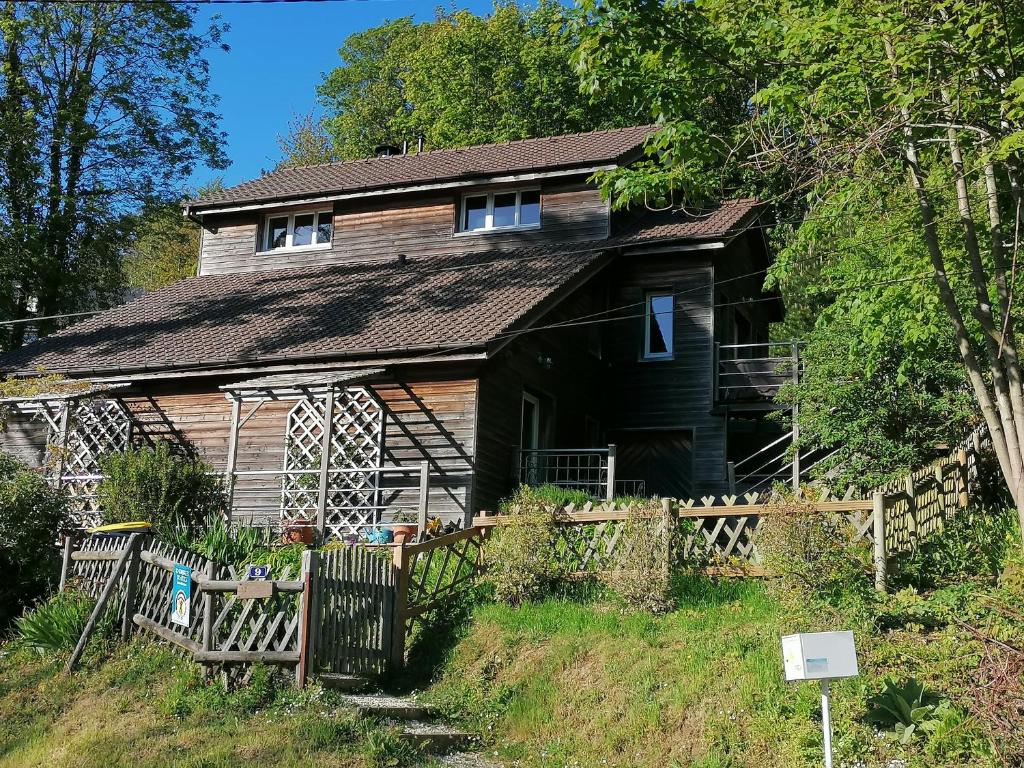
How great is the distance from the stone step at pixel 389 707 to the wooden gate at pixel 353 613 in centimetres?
42

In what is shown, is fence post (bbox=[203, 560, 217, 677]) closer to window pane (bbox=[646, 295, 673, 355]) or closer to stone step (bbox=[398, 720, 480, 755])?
stone step (bbox=[398, 720, 480, 755])

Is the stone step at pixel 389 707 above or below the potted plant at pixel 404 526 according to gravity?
below

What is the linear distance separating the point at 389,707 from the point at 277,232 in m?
18.5

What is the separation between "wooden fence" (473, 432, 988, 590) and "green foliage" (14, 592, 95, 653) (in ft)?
15.6

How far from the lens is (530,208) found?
79.4ft

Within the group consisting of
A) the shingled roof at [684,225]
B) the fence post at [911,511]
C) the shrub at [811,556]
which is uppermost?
the shingled roof at [684,225]

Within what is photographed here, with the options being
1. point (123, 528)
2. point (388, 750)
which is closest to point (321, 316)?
point (123, 528)

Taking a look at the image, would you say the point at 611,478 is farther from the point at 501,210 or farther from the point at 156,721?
the point at 156,721

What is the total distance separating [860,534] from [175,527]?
32.6 ft

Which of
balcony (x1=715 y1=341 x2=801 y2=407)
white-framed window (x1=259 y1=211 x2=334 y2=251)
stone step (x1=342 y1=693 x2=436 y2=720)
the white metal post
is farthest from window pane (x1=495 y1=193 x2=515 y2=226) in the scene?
the white metal post

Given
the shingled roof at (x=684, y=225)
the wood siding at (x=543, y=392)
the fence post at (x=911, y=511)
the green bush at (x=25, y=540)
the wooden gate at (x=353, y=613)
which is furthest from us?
the shingled roof at (x=684, y=225)

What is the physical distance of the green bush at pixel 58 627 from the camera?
1202 centimetres

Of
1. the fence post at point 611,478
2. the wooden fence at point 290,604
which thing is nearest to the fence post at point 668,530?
the wooden fence at point 290,604

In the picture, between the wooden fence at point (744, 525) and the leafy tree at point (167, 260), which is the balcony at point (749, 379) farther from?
the leafy tree at point (167, 260)
